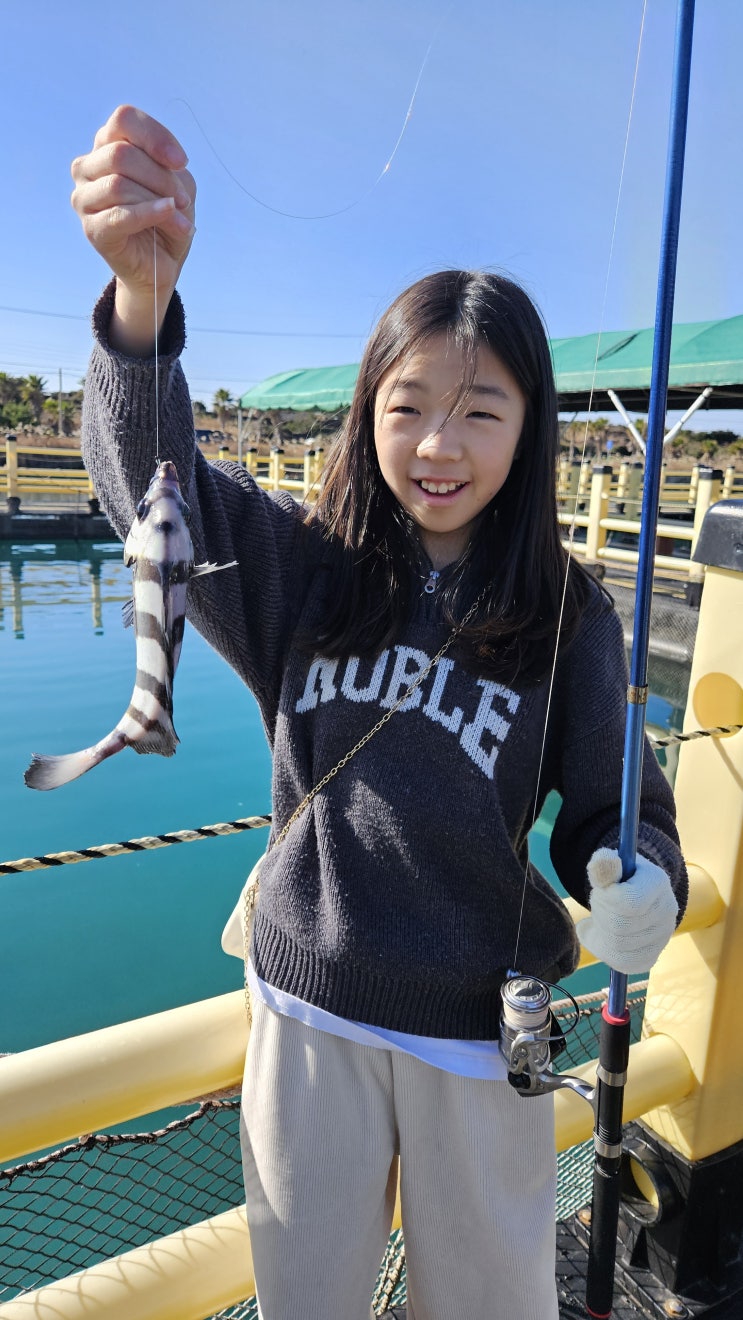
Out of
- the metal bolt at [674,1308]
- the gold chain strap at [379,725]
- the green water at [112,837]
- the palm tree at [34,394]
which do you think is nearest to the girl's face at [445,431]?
the gold chain strap at [379,725]

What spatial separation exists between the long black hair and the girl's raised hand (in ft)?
1.14

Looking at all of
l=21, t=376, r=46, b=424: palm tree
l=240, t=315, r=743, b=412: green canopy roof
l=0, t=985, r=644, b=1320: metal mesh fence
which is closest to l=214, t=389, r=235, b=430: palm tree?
l=21, t=376, r=46, b=424: palm tree

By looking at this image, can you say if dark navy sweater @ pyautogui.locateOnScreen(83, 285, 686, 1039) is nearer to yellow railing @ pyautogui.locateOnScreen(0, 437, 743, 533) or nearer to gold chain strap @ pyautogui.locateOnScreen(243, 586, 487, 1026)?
gold chain strap @ pyautogui.locateOnScreen(243, 586, 487, 1026)

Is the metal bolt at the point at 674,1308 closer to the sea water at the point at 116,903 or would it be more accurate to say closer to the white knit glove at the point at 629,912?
the sea water at the point at 116,903

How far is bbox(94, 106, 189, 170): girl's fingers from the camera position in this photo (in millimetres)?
935

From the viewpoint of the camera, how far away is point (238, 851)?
15.5ft

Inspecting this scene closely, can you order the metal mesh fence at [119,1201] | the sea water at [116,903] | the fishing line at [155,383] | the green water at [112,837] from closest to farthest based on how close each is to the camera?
the fishing line at [155,383] < the metal mesh fence at [119,1201] < the sea water at [116,903] < the green water at [112,837]

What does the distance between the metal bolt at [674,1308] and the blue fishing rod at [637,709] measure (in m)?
0.56

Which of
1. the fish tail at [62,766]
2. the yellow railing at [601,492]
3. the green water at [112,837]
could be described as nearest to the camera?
the fish tail at [62,766]

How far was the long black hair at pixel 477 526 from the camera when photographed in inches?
47.2

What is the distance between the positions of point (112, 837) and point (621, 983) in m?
4.24

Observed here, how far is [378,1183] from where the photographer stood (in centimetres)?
115

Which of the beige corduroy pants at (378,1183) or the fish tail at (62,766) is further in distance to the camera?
the beige corduroy pants at (378,1183)

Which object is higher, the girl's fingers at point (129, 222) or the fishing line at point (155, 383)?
the girl's fingers at point (129, 222)
